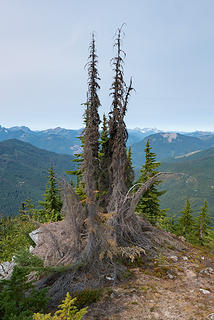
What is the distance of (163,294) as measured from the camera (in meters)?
5.30

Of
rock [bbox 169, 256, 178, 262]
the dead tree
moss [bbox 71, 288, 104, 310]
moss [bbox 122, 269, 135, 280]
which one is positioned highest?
the dead tree

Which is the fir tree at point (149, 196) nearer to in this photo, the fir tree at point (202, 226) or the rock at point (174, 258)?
the rock at point (174, 258)

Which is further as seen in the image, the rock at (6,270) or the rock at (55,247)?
the rock at (6,270)

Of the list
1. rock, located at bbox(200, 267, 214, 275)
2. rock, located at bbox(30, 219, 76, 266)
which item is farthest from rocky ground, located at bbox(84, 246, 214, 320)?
rock, located at bbox(30, 219, 76, 266)

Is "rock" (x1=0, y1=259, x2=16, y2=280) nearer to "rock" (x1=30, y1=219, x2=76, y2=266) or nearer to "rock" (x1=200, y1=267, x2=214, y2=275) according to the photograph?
"rock" (x1=30, y1=219, x2=76, y2=266)

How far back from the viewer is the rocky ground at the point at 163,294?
4.54m

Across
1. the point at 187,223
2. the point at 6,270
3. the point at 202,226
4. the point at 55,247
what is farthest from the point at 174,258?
the point at 202,226

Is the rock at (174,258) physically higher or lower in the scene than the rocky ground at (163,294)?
lower

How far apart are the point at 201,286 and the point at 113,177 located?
16.5ft

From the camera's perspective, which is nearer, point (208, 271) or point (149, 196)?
point (208, 271)

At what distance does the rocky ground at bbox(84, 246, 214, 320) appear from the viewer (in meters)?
4.54

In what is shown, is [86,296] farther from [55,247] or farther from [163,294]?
[163,294]

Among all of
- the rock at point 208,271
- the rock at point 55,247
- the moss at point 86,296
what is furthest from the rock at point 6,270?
the rock at point 208,271

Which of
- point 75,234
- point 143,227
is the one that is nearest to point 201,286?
point 143,227
